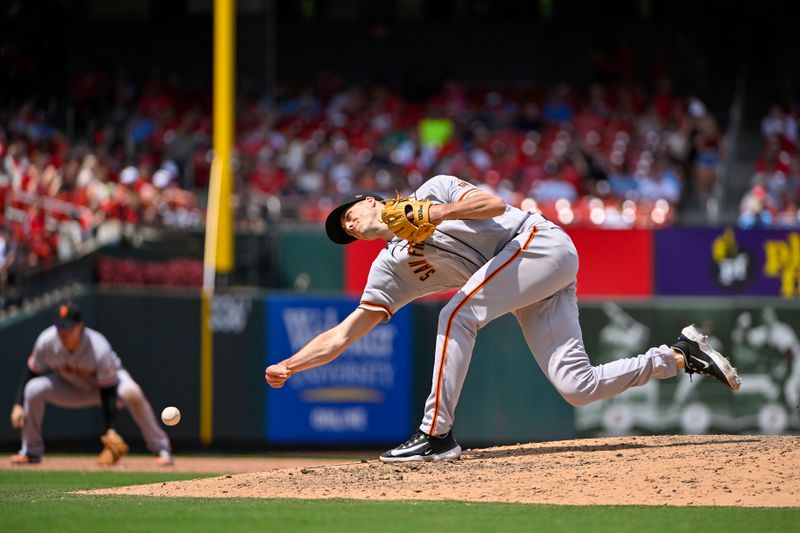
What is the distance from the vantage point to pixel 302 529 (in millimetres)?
5605

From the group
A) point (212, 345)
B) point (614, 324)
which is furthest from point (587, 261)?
point (212, 345)

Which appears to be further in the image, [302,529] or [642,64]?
[642,64]

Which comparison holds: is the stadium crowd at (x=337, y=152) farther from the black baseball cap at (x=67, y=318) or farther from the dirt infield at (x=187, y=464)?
the black baseball cap at (x=67, y=318)

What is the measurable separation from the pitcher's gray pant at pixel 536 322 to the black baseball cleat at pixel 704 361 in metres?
0.23

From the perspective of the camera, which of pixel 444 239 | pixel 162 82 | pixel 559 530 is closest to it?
pixel 559 530

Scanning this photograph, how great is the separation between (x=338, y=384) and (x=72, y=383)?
361 centimetres

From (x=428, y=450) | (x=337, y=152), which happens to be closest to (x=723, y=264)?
(x=337, y=152)

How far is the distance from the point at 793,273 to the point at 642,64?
629 centimetres

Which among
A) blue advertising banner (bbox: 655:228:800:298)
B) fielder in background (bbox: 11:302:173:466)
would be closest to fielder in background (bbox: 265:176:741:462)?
fielder in background (bbox: 11:302:173:466)

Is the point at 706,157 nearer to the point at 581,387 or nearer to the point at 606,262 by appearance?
the point at 606,262

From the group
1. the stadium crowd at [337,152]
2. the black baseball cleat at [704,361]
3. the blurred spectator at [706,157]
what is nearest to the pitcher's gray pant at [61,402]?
the stadium crowd at [337,152]

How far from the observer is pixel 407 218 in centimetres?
679

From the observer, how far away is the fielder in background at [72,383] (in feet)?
35.1

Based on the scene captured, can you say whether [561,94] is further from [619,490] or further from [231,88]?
[619,490]
